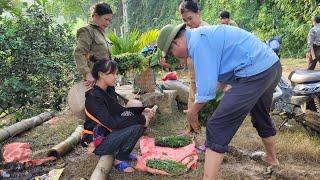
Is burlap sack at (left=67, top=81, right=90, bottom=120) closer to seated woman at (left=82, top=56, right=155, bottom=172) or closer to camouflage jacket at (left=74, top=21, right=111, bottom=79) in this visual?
camouflage jacket at (left=74, top=21, right=111, bottom=79)

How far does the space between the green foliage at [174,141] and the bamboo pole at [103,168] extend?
2.99ft

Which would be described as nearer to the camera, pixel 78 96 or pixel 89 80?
pixel 89 80

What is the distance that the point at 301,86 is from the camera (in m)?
5.38

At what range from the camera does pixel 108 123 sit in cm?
416

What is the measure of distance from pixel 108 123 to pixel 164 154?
897mm

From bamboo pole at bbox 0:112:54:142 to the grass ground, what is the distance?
0.10 meters

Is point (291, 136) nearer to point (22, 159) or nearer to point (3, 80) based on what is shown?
point (22, 159)

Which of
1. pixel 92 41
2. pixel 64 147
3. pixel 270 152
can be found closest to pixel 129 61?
pixel 92 41

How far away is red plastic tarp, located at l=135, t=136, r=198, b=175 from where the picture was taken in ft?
14.1

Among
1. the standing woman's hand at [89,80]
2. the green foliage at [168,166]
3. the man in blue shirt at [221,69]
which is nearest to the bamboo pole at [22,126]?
the standing woman's hand at [89,80]

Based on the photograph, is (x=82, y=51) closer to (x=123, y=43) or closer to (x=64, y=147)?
(x=64, y=147)

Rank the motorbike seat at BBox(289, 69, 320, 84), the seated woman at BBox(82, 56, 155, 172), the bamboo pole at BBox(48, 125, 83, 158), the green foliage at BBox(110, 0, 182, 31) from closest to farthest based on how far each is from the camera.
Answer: the seated woman at BBox(82, 56, 155, 172) → the bamboo pole at BBox(48, 125, 83, 158) → the motorbike seat at BBox(289, 69, 320, 84) → the green foliage at BBox(110, 0, 182, 31)

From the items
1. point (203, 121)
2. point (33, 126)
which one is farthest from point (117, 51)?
point (203, 121)

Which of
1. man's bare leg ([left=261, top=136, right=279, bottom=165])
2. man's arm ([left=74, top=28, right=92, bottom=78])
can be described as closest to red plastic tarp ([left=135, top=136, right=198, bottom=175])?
man's bare leg ([left=261, top=136, right=279, bottom=165])
